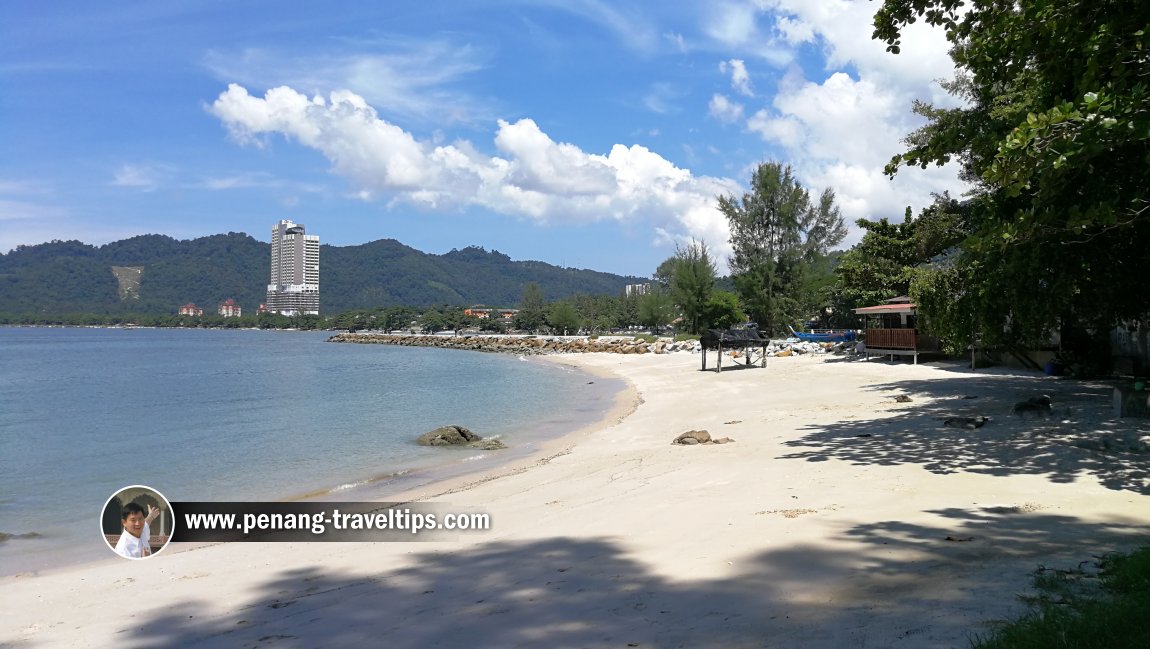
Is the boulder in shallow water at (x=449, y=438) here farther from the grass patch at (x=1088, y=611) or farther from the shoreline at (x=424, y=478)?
the grass patch at (x=1088, y=611)

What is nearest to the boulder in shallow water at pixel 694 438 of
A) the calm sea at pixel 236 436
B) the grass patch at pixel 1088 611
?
the calm sea at pixel 236 436

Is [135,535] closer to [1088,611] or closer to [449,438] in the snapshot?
[449,438]

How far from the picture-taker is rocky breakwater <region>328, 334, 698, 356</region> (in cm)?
5579

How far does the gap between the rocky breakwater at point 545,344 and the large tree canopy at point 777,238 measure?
6091mm

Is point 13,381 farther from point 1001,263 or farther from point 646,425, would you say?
point 1001,263

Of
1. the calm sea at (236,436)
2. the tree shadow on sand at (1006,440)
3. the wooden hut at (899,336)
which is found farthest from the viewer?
the wooden hut at (899,336)

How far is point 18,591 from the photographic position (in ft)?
23.9

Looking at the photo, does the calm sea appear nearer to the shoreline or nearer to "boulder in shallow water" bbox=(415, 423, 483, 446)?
the shoreline

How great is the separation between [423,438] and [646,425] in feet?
19.0

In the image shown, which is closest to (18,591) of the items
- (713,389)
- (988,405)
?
(988,405)

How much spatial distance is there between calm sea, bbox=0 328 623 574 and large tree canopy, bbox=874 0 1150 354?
33.6 feet

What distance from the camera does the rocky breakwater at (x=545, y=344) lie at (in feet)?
183

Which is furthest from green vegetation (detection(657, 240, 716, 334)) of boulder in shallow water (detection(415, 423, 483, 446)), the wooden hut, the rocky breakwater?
boulder in shallow water (detection(415, 423, 483, 446))

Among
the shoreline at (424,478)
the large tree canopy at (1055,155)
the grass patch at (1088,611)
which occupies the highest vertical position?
the large tree canopy at (1055,155)
